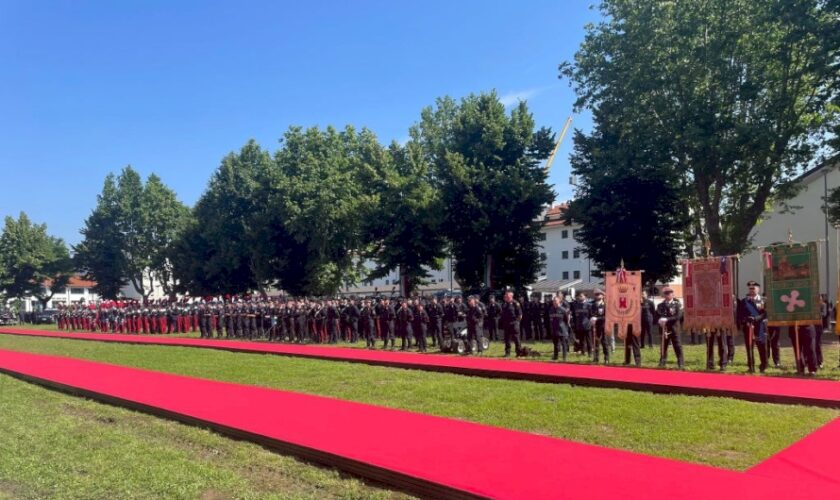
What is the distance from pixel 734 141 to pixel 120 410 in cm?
2318

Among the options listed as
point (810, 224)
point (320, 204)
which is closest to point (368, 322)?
point (320, 204)

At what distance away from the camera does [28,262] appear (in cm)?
6388

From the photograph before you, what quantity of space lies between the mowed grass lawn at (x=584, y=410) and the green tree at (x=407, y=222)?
18.1m

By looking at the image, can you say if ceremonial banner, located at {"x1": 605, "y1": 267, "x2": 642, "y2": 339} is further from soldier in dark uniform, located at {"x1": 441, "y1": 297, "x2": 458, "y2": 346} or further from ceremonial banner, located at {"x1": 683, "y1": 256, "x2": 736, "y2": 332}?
soldier in dark uniform, located at {"x1": 441, "y1": 297, "x2": 458, "y2": 346}

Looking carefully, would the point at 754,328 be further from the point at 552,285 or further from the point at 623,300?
the point at 552,285

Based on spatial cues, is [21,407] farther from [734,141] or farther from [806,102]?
[806,102]

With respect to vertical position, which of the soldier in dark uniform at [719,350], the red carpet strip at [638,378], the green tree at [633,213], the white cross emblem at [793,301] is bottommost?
the red carpet strip at [638,378]

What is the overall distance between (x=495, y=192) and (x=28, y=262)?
55413 millimetres

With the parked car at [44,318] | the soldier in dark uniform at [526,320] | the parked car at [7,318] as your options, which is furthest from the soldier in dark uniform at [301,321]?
the parked car at [7,318]

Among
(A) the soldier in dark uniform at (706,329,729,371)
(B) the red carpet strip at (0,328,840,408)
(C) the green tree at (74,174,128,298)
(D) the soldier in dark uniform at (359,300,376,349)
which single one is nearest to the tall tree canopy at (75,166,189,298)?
(C) the green tree at (74,174,128,298)

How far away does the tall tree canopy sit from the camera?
5934 centimetres

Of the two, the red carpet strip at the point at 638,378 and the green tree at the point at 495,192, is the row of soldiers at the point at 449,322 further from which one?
the green tree at the point at 495,192

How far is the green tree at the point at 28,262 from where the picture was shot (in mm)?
64000

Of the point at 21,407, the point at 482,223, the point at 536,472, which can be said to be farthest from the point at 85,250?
the point at 536,472
